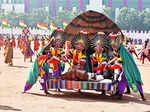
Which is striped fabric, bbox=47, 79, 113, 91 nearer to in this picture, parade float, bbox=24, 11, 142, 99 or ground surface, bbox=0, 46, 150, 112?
parade float, bbox=24, 11, 142, 99

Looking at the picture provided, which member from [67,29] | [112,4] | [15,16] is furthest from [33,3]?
[67,29]

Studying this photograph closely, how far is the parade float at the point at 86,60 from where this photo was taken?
9.53 meters

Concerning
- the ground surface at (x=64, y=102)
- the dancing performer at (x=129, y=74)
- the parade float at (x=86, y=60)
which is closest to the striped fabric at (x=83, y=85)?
the parade float at (x=86, y=60)

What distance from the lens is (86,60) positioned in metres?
11.0

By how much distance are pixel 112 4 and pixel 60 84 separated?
13169 centimetres

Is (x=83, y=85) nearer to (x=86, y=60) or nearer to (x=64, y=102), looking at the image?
(x=64, y=102)

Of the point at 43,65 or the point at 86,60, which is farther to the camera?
the point at 86,60

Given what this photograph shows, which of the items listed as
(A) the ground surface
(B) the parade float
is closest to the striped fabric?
(B) the parade float

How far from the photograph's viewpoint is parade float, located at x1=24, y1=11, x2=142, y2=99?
31.3 feet

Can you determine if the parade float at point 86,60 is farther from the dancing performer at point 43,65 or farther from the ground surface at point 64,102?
the ground surface at point 64,102

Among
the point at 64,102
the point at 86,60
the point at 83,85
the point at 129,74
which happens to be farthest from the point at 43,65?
the point at 129,74

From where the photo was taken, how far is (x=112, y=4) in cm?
13912

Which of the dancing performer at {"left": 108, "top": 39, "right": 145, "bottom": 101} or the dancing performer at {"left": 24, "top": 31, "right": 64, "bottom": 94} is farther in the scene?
the dancing performer at {"left": 24, "top": 31, "right": 64, "bottom": 94}

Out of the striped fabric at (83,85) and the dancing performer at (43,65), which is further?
the dancing performer at (43,65)
